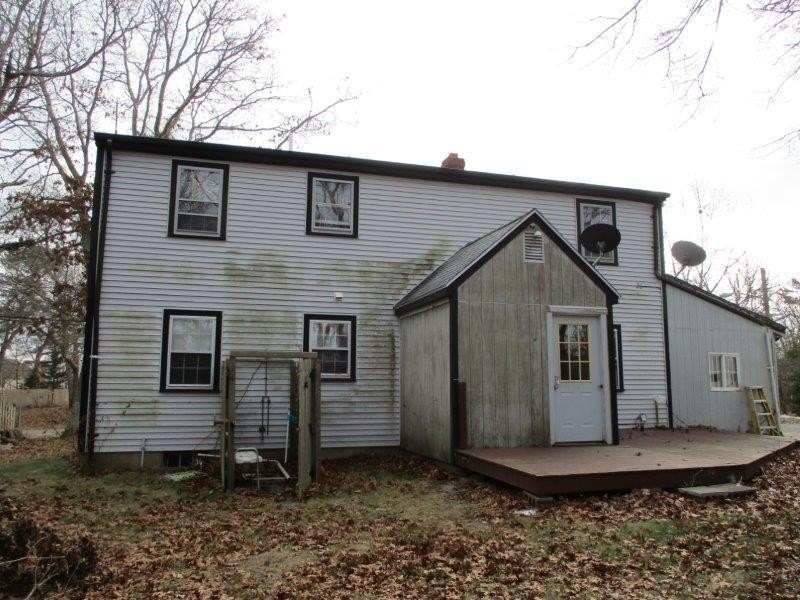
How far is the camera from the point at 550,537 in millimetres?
6418

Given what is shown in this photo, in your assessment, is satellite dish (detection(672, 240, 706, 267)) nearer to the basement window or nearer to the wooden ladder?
the wooden ladder

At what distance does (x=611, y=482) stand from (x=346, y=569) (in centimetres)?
410

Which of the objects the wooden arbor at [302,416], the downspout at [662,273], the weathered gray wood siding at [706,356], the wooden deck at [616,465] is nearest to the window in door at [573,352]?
the wooden deck at [616,465]

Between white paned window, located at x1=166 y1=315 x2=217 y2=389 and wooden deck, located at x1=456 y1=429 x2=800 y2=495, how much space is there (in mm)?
5142

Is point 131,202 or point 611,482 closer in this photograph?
point 611,482

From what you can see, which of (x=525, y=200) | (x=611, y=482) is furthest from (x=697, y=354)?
(x=611, y=482)

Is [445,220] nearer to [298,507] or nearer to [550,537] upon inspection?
[298,507]

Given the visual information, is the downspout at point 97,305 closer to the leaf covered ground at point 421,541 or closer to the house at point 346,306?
the house at point 346,306

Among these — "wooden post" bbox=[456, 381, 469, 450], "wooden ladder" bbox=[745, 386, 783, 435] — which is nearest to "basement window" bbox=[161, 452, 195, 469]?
"wooden post" bbox=[456, 381, 469, 450]

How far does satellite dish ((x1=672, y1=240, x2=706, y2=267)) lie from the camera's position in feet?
53.8

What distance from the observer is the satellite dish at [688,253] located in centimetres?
1639

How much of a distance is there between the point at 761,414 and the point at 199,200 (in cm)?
1375

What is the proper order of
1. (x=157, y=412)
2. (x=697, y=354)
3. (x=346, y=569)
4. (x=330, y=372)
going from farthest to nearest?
1. (x=697, y=354)
2. (x=330, y=372)
3. (x=157, y=412)
4. (x=346, y=569)

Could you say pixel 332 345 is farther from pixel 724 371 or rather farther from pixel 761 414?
pixel 761 414
